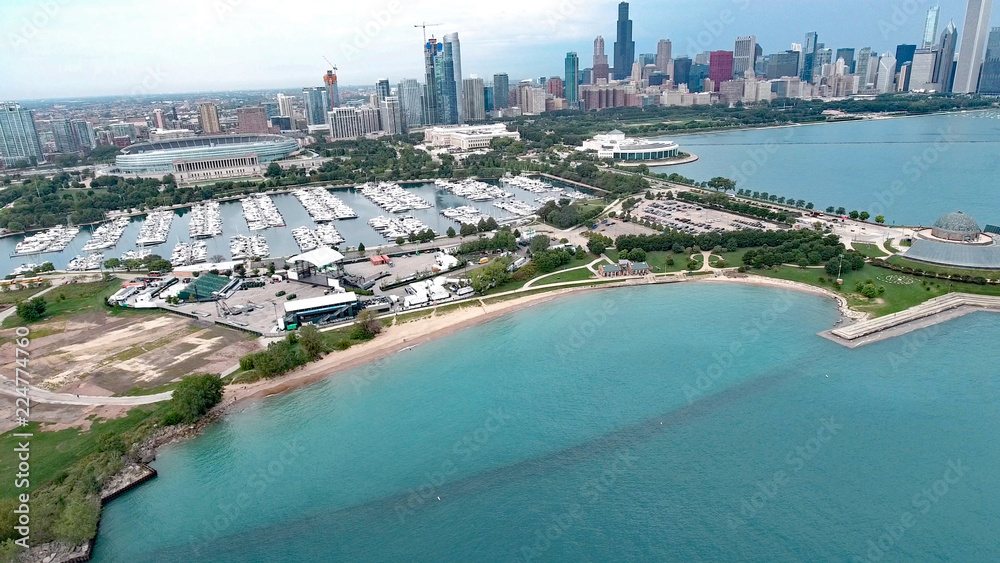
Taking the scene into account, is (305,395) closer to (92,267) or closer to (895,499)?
(895,499)

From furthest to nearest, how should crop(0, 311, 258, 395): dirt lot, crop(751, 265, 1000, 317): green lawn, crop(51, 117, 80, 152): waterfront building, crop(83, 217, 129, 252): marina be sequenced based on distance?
crop(51, 117, 80, 152): waterfront building → crop(83, 217, 129, 252): marina → crop(751, 265, 1000, 317): green lawn → crop(0, 311, 258, 395): dirt lot

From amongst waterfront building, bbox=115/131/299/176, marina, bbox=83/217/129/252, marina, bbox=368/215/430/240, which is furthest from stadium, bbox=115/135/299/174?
marina, bbox=368/215/430/240

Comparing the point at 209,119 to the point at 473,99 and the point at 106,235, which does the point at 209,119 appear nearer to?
the point at 473,99

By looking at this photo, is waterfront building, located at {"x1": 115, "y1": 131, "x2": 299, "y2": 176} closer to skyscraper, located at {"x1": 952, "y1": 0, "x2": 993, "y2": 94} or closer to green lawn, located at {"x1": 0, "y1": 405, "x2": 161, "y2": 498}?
green lawn, located at {"x1": 0, "y1": 405, "x2": 161, "y2": 498}

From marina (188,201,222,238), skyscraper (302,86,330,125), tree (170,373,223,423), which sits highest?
skyscraper (302,86,330,125)

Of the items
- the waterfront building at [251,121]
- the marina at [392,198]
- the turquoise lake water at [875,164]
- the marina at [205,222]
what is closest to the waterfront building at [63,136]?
the waterfront building at [251,121]
